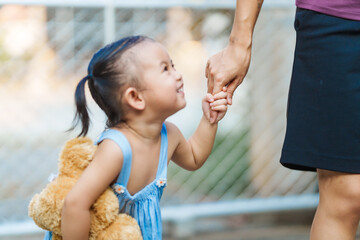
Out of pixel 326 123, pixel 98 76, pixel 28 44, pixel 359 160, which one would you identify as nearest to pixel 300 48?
pixel 326 123

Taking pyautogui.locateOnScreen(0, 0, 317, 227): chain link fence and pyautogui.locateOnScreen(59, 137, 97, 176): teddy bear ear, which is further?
pyautogui.locateOnScreen(0, 0, 317, 227): chain link fence

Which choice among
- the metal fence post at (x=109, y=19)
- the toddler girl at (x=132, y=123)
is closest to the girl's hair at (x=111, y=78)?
the toddler girl at (x=132, y=123)

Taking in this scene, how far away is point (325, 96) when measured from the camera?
1.56 meters

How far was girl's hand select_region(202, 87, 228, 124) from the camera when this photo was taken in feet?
5.88

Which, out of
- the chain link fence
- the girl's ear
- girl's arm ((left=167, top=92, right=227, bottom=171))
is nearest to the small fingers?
girl's arm ((left=167, top=92, right=227, bottom=171))

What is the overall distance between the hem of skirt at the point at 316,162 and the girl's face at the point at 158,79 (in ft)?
1.27

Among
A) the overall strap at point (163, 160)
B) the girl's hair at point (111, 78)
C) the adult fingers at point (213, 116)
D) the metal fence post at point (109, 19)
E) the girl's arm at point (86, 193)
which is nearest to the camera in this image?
the girl's arm at point (86, 193)

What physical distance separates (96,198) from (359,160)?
2.57 feet

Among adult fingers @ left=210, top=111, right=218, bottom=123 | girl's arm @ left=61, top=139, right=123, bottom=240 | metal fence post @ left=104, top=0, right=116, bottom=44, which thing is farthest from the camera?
metal fence post @ left=104, top=0, right=116, bottom=44

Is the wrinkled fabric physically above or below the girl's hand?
below

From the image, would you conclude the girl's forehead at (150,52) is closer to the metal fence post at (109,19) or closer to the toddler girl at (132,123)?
the toddler girl at (132,123)

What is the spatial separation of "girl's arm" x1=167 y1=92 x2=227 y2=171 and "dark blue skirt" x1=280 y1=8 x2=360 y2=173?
267 millimetres

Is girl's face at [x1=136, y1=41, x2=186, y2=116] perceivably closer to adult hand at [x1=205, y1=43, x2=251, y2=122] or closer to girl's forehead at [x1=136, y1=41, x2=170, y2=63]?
girl's forehead at [x1=136, y1=41, x2=170, y2=63]

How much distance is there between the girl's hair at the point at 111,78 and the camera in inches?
62.5
